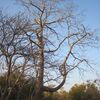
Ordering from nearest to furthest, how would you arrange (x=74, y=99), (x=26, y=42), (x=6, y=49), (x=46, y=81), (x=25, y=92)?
(x=6, y=49) → (x=26, y=42) → (x=46, y=81) → (x=25, y=92) → (x=74, y=99)

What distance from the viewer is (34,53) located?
17.5 meters

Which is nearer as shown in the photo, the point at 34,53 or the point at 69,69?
the point at 34,53

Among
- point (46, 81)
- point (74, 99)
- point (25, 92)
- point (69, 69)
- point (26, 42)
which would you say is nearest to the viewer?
point (26, 42)

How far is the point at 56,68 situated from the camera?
19.5 meters

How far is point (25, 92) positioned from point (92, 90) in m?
21.6

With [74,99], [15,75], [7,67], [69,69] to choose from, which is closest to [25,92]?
[69,69]

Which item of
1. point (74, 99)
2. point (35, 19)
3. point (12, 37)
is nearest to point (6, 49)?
point (12, 37)

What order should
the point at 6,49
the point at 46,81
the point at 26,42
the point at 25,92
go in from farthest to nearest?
the point at 25,92 → the point at 46,81 → the point at 26,42 → the point at 6,49

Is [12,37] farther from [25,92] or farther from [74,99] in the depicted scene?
[74,99]

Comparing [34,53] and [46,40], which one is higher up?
[46,40]

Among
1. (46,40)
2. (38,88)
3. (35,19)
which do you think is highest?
(35,19)

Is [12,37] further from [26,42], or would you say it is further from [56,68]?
[56,68]

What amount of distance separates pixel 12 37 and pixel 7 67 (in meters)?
1.65

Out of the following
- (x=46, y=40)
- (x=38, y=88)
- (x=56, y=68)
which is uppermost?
(x=46, y=40)
